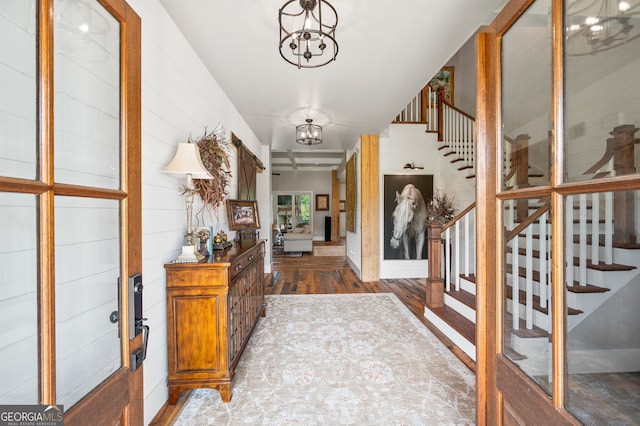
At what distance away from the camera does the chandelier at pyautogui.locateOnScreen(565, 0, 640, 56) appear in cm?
81

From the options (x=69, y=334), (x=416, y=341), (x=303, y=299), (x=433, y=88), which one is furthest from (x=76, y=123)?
(x=433, y=88)

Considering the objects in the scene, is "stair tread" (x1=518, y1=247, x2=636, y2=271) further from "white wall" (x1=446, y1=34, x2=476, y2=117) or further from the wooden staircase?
"white wall" (x1=446, y1=34, x2=476, y2=117)

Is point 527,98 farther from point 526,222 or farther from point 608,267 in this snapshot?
point 608,267

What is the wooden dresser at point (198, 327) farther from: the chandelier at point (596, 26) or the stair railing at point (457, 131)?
the stair railing at point (457, 131)

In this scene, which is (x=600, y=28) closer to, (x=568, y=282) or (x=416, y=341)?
(x=568, y=282)

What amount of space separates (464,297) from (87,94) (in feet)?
11.7

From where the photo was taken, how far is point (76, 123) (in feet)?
2.86

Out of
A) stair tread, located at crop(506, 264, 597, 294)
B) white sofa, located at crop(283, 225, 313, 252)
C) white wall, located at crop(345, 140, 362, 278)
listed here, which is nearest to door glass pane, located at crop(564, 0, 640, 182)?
stair tread, located at crop(506, 264, 597, 294)

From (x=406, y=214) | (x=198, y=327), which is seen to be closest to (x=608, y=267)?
(x=198, y=327)

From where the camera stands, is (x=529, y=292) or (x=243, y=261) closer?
(x=529, y=292)

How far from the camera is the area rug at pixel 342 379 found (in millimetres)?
1875

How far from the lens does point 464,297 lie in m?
3.19

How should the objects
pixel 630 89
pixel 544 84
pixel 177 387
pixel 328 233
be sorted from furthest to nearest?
pixel 328 233 → pixel 177 387 → pixel 544 84 → pixel 630 89

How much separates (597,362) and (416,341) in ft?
6.69
